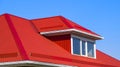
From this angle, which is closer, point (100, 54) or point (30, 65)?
point (30, 65)

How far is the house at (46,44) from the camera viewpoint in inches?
722

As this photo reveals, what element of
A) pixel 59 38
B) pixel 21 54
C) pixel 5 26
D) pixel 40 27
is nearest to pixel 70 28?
pixel 59 38

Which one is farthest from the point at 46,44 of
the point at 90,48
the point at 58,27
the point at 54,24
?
the point at 90,48

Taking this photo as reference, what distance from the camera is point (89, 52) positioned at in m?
25.4

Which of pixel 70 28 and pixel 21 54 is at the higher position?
pixel 70 28

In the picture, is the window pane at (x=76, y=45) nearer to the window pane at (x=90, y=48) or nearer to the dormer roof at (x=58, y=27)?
the dormer roof at (x=58, y=27)

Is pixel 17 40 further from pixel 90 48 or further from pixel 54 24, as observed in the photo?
pixel 90 48

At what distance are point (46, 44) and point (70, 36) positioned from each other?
7.10 ft

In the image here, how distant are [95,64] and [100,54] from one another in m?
5.38

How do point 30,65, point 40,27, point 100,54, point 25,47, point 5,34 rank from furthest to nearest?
point 100,54 < point 40,27 < point 5,34 < point 25,47 < point 30,65

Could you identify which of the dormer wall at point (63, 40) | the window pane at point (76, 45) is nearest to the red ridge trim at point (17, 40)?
the dormer wall at point (63, 40)

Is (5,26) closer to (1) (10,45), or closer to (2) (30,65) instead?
(1) (10,45)

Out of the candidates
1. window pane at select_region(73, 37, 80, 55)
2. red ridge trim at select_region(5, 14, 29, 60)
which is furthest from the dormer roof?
red ridge trim at select_region(5, 14, 29, 60)

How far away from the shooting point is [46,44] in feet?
72.6
